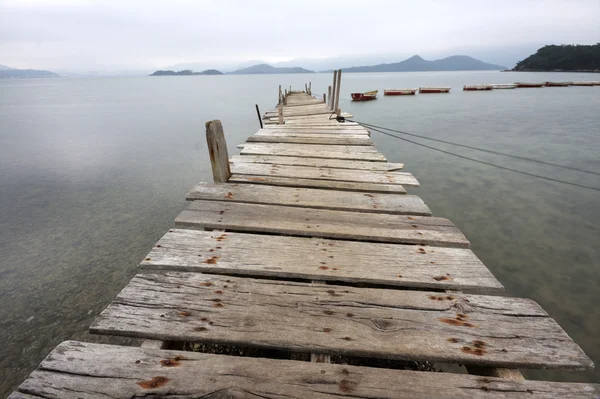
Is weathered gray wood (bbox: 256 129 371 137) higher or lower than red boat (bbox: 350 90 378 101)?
higher

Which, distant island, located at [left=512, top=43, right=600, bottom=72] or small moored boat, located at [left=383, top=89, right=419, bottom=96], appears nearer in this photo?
small moored boat, located at [left=383, top=89, right=419, bottom=96]

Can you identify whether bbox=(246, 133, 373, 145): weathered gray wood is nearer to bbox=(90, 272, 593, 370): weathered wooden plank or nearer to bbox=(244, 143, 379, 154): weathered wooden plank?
bbox=(244, 143, 379, 154): weathered wooden plank

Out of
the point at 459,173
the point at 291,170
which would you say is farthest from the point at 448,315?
the point at 459,173

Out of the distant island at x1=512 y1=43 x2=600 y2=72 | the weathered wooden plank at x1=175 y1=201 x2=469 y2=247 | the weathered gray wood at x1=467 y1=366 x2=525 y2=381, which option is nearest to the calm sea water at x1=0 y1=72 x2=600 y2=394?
the weathered wooden plank at x1=175 y1=201 x2=469 y2=247

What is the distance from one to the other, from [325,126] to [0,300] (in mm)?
9438

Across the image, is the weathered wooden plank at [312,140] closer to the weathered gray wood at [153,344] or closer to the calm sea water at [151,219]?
the calm sea water at [151,219]

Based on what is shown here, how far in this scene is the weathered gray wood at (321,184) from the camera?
14.9 ft

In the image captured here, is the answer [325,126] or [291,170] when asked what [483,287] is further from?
[325,126]

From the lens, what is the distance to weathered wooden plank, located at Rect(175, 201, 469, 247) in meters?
3.12

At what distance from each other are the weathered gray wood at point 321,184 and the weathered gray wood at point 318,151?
167 cm

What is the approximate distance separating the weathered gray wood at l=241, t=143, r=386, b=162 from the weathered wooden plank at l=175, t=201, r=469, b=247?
9.60 feet

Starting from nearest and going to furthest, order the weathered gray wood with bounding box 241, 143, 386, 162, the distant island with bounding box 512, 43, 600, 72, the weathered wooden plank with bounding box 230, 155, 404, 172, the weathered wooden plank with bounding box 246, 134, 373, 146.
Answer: the weathered wooden plank with bounding box 230, 155, 404, 172 → the weathered gray wood with bounding box 241, 143, 386, 162 → the weathered wooden plank with bounding box 246, 134, 373, 146 → the distant island with bounding box 512, 43, 600, 72

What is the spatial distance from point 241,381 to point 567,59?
194272mm

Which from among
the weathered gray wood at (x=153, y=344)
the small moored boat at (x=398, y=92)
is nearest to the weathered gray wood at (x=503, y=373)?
the weathered gray wood at (x=153, y=344)
